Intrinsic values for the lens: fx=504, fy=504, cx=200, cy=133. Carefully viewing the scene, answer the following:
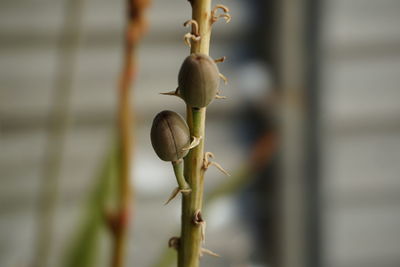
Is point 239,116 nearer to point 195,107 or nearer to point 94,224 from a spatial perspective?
point 94,224

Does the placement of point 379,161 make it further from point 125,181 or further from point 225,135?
point 125,181

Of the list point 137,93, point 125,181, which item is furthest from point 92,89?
point 125,181

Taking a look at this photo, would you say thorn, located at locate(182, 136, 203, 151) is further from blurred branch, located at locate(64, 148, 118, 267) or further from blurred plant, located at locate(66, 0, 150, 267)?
blurred branch, located at locate(64, 148, 118, 267)

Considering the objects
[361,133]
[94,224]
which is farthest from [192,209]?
[361,133]

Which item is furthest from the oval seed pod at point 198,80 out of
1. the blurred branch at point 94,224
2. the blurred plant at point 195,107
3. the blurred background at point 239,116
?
the blurred background at point 239,116

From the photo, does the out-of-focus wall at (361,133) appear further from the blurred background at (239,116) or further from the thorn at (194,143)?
the thorn at (194,143)

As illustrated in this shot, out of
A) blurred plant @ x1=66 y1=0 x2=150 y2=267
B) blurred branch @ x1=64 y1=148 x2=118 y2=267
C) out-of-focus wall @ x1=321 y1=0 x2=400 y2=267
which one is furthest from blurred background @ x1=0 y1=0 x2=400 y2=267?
blurred plant @ x1=66 y1=0 x2=150 y2=267

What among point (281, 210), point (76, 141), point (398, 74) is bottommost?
point (281, 210)
